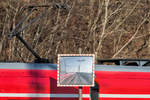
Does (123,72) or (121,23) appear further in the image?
(121,23)

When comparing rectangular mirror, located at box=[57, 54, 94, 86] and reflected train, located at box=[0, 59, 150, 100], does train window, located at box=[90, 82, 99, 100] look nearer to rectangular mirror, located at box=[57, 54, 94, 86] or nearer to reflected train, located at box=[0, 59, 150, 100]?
reflected train, located at box=[0, 59, 150, 100]

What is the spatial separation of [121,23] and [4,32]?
4830mm

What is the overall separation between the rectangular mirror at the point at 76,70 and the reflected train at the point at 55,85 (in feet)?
3.58

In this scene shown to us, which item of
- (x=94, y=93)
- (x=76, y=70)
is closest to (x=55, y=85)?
(x=94, y=93)

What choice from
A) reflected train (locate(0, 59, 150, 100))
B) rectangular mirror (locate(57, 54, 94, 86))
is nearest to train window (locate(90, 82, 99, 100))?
reflected train (locate(0, 59, 150, 100))

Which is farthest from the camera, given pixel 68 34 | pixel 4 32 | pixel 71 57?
pixel 68 34

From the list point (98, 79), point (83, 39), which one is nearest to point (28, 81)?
point (98, 79)

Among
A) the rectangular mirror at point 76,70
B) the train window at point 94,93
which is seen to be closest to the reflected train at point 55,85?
the train window at point 94,93

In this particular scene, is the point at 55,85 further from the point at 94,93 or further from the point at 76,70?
the point at 76,70

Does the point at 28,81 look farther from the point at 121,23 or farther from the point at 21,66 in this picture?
the point at 121,23

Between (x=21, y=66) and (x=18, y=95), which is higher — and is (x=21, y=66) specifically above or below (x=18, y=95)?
above

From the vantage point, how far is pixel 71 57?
4.25 meters

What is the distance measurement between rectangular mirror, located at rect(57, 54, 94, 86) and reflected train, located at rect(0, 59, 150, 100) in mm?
1091

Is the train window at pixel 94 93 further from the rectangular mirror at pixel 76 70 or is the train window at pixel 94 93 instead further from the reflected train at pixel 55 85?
the rectangular mirror at pixel 76 70
